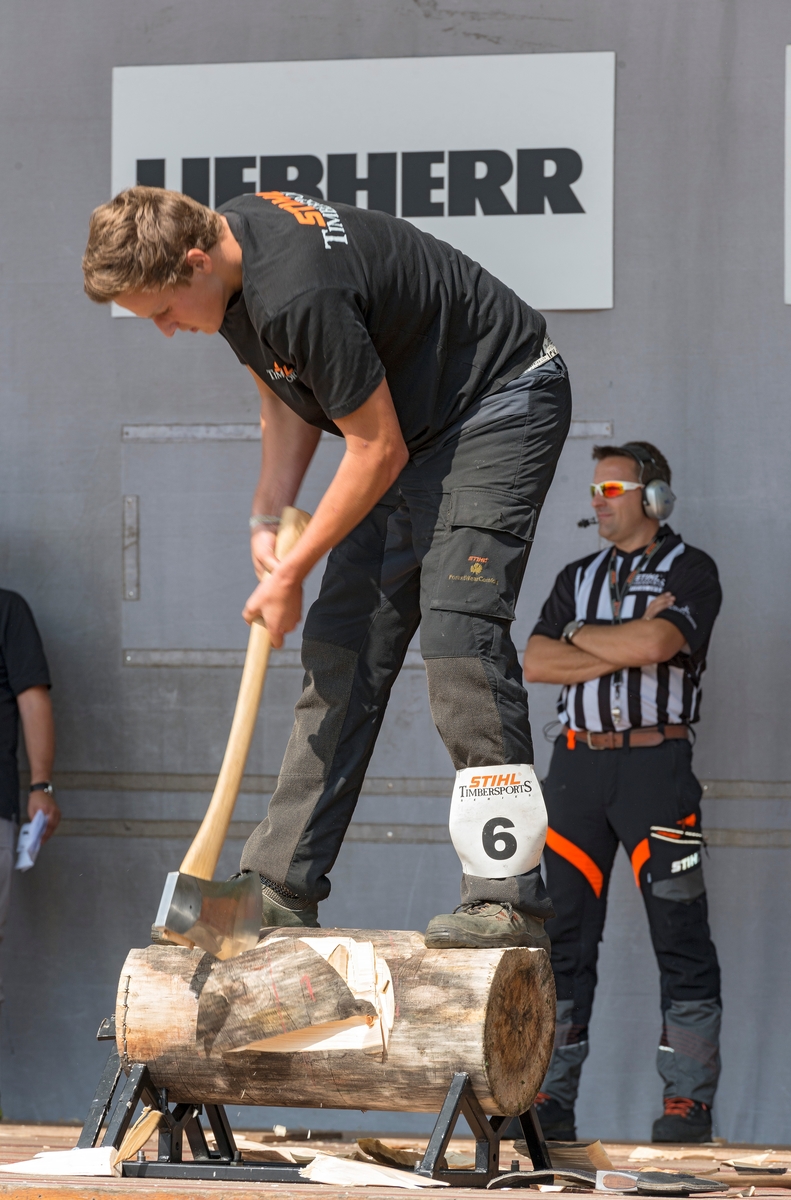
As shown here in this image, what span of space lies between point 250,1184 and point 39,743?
9.76 feet

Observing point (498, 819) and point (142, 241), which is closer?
point (142, 241)

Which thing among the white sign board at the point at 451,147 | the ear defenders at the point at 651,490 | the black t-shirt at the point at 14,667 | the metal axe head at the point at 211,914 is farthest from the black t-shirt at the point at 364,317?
the black t-shirt at the point at 14,667

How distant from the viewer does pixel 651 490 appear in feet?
14.0

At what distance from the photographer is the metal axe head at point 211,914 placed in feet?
6.80

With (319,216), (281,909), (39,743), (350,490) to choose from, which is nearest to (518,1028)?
(281,909)

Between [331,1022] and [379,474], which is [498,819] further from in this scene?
[379,474]

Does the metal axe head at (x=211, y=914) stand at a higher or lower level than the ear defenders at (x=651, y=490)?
lower

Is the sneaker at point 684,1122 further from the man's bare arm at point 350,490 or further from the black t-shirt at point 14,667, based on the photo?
the man's bare arm at point 350,490

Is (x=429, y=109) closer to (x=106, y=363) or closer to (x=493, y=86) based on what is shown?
(x=493, y=86)

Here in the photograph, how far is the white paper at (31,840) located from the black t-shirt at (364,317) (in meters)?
2.60

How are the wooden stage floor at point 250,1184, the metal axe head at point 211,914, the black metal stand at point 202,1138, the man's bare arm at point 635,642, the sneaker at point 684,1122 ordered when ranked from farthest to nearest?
the man's bare arm at point 635,642, the sneaker at point 684,1122, the black metal stand at point 202,1138, the metal axe head at point 211,914, the wooden stage floor at point 250,1184

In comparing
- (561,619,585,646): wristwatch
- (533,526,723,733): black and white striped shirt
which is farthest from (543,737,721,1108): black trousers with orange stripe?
(561,619,585,646): wristwatch

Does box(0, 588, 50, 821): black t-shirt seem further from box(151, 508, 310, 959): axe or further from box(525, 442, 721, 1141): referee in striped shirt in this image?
box(151, 508, 310, 959): axe

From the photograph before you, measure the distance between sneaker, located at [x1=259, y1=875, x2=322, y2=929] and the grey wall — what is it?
1967 millimetres
